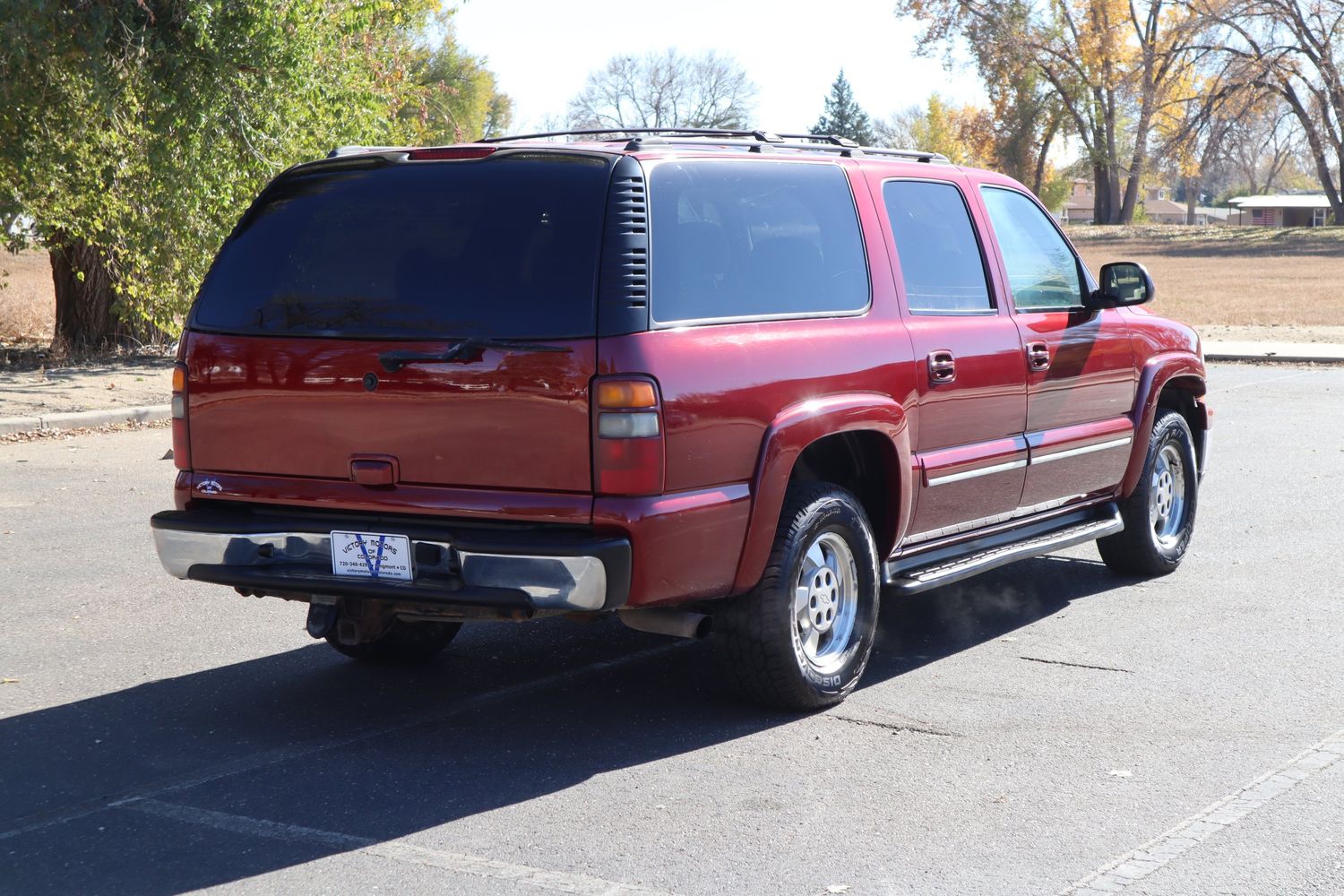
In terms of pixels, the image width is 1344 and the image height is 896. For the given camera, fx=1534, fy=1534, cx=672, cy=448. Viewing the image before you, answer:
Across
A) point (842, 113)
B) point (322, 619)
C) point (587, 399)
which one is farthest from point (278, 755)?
point (842, 113)

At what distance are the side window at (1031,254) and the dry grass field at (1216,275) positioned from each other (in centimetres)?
1523

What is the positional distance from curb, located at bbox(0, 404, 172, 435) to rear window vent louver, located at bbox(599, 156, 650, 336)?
30.8ft

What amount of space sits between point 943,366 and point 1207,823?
222 cm

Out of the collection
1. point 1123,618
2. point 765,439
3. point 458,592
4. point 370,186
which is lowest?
point 1123,618

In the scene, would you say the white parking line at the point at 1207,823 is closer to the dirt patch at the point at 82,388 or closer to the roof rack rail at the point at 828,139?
the roof rack rail at the point at 828,139

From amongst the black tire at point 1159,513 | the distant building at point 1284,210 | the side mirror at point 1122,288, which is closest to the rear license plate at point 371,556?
the side mirror at point 1122,288

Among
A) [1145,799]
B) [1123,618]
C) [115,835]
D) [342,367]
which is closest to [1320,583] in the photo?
[1123,618]

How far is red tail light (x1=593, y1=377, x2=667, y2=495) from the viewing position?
465 cm

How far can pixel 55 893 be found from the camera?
3852 millimetres

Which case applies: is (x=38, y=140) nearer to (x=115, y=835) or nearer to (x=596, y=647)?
(x=596, y=647)

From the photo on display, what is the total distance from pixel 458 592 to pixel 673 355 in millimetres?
991

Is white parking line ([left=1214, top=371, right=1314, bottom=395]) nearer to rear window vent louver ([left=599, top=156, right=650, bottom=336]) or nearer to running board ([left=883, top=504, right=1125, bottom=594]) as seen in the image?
running board ([left=883, top=504, right=1125, bottom=594])

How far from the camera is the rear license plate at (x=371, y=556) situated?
484 cm

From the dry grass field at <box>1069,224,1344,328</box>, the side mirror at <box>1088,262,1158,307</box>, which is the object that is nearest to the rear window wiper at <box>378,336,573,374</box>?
the side mirror at <box>1088,262,1158,307</box>
